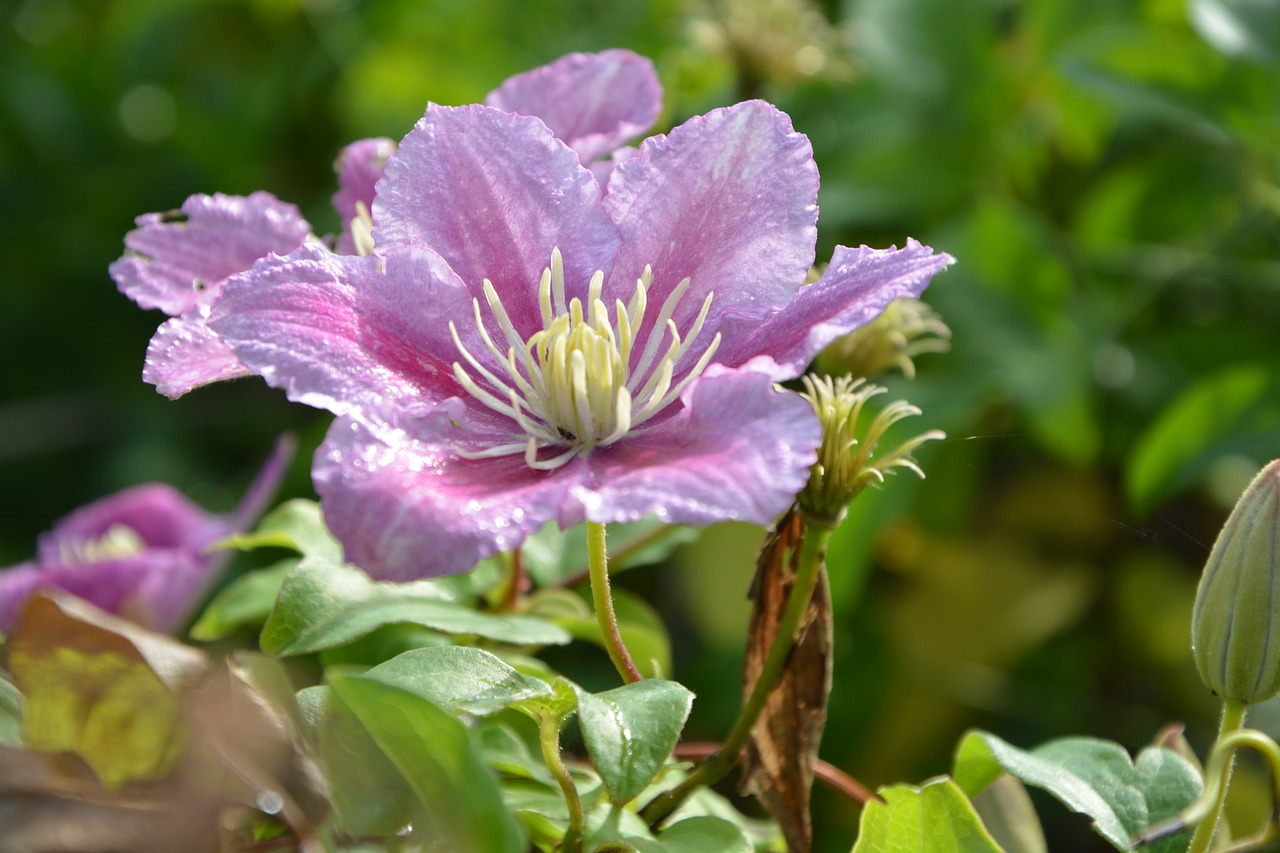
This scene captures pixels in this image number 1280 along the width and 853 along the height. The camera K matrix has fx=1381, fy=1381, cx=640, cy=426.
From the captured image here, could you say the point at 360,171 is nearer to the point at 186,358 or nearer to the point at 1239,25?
the point at 186,358

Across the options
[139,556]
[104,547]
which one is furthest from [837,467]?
[104,547]

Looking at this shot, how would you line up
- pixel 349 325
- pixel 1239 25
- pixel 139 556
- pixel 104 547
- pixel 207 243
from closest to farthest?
pixel 349 325 → pixel 207 243 → pixel 139 556 → pixel 104 547 → pixel 1239 25

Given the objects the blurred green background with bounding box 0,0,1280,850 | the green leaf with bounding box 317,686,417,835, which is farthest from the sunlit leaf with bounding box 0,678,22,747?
the blurred green background with bounding box 0,0,1280,850

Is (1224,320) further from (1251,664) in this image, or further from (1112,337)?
(1251,664)

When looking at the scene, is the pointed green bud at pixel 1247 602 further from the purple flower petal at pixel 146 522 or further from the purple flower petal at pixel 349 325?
the purple flower petal at pixel 146 522

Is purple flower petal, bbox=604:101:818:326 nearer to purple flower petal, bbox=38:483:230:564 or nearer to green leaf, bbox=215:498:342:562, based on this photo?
green leaf, bbox=215:498:342:562
